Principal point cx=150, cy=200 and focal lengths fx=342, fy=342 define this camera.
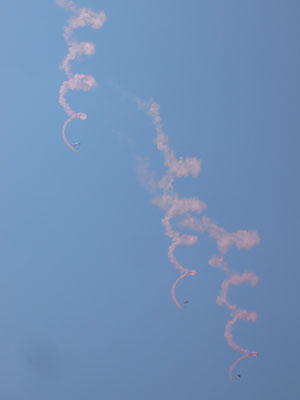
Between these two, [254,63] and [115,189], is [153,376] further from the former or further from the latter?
[254,63]

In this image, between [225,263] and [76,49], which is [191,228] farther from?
[76,49]

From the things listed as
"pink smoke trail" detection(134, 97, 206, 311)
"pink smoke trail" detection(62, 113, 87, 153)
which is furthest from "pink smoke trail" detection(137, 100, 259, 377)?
"pink smoke trail" detection(62, 113, 87, 153)

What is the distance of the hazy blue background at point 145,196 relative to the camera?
1.60 m

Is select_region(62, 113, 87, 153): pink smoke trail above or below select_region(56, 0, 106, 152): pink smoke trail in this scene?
below

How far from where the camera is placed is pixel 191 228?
1.67 meters

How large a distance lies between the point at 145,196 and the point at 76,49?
767 mm

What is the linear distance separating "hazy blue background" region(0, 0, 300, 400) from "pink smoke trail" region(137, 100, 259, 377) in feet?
0.10

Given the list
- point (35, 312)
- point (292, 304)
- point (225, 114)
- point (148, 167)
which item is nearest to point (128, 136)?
point (148, 167)

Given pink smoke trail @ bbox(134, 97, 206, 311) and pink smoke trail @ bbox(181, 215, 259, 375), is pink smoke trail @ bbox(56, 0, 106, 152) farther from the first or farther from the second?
pink smoke trail @ bbox(181, 215, 259, 375)

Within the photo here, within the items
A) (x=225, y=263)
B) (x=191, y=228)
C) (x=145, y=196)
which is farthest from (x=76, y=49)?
(x=225, y=263)

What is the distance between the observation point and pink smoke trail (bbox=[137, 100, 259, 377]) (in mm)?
1644

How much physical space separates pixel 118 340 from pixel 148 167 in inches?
35.4

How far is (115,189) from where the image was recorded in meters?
1.68

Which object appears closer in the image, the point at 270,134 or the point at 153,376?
the point at 270,134
